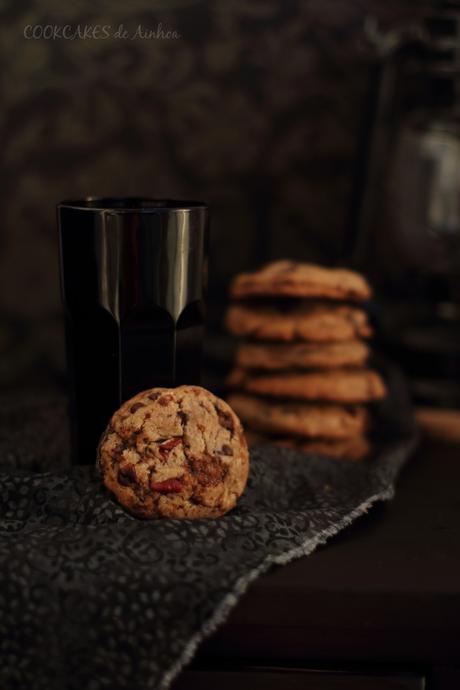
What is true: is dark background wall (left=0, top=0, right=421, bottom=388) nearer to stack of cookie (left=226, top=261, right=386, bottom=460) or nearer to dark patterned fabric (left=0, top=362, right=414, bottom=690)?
stack of cookie (left=226, top=261, right=386, bottom=460)

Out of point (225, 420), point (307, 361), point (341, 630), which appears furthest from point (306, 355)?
point (341, 630)

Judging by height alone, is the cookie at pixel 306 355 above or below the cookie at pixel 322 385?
above

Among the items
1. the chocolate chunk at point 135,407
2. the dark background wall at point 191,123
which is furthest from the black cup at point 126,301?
the dark background wall at point 191,123

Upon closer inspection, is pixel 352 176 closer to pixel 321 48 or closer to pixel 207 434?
pixel 321 48

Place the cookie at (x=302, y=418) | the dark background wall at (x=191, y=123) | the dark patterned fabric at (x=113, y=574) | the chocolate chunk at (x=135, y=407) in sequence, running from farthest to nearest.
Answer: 1. the dark background wall at (x=191, y=123)
2. the cookie at (x=302, y=418)
3. the chocolate chunk at (x=135, y=407)
4. the dark patterned fabric at (x=113, y=574)

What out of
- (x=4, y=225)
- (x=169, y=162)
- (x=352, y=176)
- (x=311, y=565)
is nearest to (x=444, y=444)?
(x=311, y=565)

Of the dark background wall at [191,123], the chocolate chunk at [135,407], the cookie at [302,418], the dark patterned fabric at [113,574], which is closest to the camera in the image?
the dark patterned fabric at [113,574]

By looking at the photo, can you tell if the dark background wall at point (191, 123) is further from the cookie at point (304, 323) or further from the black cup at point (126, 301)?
the black cup at point (126, 301)
